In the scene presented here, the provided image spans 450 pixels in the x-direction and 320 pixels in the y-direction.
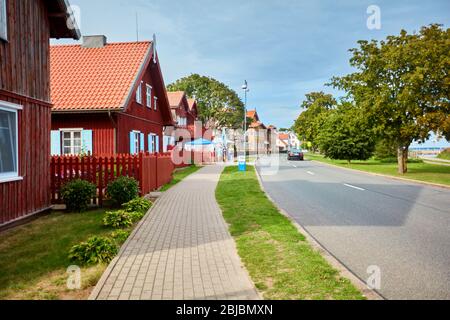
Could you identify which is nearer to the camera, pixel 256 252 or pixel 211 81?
pixel 256 252

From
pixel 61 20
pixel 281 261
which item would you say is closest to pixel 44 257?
pixel 281 261

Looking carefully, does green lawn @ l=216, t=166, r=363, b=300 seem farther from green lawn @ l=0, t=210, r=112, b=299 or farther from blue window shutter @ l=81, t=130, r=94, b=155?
blue window shutter @ l=81, t=130, r=94, b=155

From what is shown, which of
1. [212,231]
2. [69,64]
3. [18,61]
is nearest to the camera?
[212,231]

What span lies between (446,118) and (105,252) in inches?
836

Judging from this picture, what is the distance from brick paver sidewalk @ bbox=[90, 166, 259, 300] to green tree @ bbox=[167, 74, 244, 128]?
56123 millimetres

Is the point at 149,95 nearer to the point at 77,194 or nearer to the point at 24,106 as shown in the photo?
the point at 77,194

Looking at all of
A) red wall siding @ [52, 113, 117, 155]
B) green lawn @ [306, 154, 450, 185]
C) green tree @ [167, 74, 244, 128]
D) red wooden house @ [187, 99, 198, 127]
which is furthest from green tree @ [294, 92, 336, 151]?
red wall siding @ [52, 113, 117, 155]

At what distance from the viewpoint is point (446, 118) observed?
67.2 feet

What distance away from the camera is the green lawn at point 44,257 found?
4438mm

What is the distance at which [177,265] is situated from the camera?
522 cm

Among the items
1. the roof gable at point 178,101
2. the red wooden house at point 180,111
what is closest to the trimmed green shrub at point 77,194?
the red wooden house at point 180,111

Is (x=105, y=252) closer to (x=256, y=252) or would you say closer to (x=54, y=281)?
(x=54, y=281)

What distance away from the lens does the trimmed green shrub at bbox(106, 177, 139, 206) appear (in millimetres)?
10110
